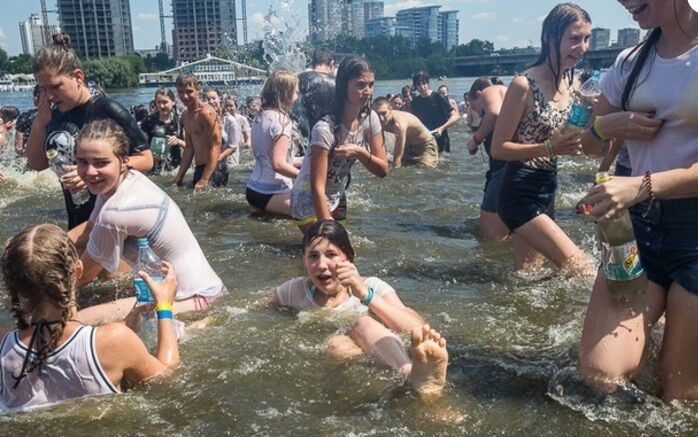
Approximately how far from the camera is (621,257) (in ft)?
9.66

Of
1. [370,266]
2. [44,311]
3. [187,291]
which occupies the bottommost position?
[370,266]

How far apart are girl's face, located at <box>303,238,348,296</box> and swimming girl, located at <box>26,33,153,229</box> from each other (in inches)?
50.5

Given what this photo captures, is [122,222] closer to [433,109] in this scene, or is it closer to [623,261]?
[623,261]

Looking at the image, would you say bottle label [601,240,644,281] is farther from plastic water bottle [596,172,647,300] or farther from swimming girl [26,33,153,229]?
swimming girl [26,33,153,229]

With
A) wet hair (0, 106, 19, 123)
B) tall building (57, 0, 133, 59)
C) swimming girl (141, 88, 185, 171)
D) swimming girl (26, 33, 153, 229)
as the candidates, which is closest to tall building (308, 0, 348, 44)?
wet hair (0, 106, 19, 123)

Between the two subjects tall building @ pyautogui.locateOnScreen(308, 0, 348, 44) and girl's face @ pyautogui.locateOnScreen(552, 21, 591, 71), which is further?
tall building @ pyautogui.locateOnScreen(308, 0, 348, 44)

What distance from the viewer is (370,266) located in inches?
241

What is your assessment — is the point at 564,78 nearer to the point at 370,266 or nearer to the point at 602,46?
the point at 370,266

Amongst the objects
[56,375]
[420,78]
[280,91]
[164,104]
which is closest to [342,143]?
[280,91]

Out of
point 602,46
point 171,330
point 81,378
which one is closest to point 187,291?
point 171,330

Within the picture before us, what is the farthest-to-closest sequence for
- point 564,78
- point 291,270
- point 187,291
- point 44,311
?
point 291,270 < point 564,78 < point 187,291 < point 44,311

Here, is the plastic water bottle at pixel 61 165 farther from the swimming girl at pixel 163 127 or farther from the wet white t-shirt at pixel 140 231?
the swimming girl at pixel 163 127

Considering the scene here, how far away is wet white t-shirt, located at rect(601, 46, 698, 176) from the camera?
9.38 ft

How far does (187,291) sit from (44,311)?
4.64 ft
